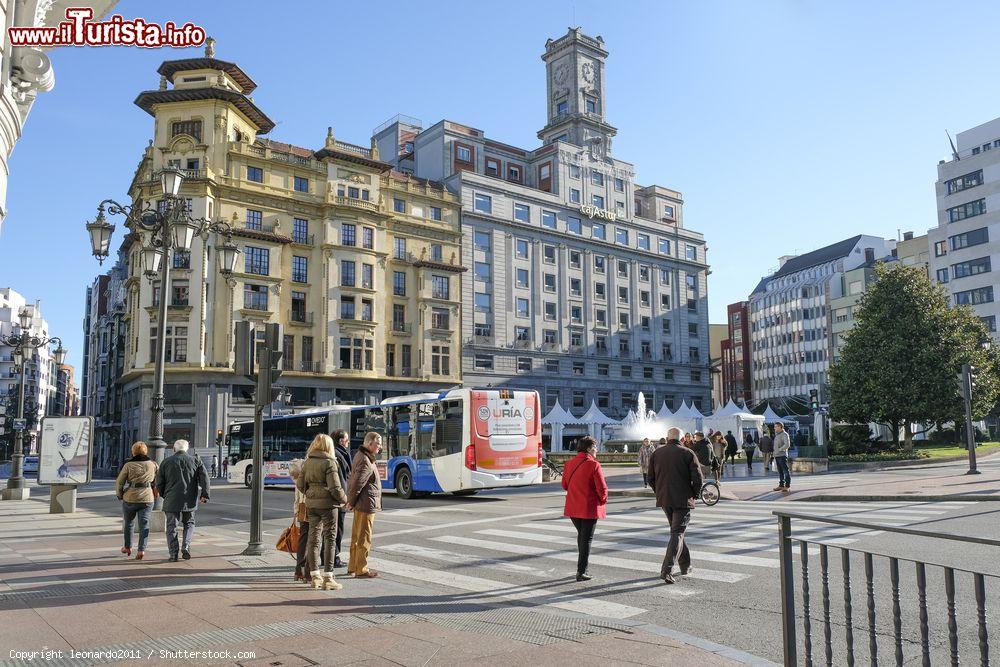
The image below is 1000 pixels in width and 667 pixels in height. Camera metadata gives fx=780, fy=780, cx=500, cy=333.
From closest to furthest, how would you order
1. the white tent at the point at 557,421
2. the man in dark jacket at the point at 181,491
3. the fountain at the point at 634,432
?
the man in dark jacket at the point at 181,491 < the fountain at the point at 634,432 < the white tent at the point at 557,421

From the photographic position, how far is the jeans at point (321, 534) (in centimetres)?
870

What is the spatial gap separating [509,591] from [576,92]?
219ft

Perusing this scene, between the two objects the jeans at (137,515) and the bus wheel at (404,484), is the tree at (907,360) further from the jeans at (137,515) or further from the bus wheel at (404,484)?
the jeans at (137,515)

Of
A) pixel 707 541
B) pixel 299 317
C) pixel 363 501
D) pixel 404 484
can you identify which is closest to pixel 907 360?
pixel 404 484

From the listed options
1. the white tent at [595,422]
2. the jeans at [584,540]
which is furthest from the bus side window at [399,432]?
the white tent at [595,422]

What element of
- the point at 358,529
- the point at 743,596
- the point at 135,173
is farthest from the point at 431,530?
the point at 135,173

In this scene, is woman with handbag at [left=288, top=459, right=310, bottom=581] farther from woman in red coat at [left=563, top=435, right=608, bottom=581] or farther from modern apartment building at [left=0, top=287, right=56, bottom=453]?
modern apartment building at [left=0, top=287, right=56, bottom=453]

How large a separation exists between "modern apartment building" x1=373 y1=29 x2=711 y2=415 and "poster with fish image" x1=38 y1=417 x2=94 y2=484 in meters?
40.1

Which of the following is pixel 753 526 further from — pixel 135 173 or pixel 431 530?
pixel 135 173

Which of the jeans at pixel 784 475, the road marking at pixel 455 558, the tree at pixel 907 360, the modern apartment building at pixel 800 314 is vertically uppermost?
the modern apartment building at pixel 800 314

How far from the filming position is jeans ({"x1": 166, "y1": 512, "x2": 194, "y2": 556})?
10742 millimetres

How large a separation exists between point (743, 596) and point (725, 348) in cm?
12029

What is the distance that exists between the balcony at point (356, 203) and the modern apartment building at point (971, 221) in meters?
51.2

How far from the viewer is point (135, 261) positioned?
52.3 m
